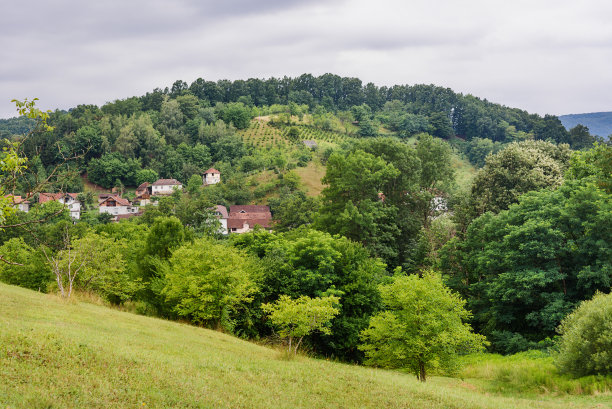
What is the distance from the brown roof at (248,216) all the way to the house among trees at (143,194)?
29.4m

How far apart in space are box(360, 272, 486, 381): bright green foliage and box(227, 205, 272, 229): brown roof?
59.1 metres

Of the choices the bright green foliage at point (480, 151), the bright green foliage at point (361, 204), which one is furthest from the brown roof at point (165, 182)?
the bright green foliage at point (480, 151)

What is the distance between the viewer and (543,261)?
96.1 ft

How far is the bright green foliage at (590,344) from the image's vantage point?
1869cm

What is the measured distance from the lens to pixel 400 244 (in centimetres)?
4572

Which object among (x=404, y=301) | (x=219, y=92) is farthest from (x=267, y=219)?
(x=219, y=92)

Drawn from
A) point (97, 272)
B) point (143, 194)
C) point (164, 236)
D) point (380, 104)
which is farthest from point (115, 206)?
point (380, 104)

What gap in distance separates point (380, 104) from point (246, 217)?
12305cm

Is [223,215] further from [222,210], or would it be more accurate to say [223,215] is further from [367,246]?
[367,246]

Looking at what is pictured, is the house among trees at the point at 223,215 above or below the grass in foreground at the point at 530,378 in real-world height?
above

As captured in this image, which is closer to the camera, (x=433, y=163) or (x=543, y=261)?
(x=543, y=261)

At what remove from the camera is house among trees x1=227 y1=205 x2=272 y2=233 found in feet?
265

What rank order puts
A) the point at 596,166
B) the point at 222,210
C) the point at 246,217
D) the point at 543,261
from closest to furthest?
the point at 543,261 < the point at 596,166 < the point at 246,217 < the point at 222,210

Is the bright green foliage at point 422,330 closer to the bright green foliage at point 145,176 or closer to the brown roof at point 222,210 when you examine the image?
the brown roof at point 222,210
